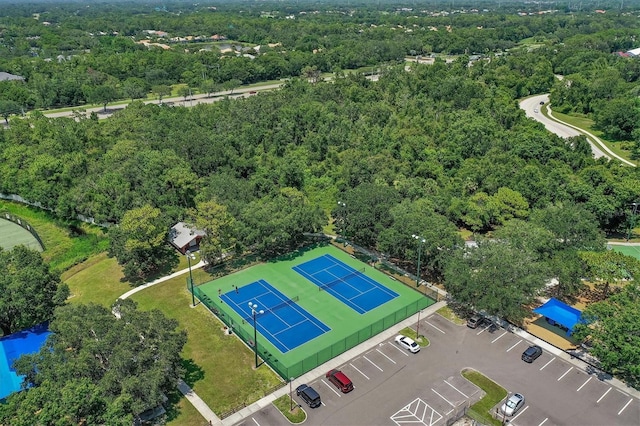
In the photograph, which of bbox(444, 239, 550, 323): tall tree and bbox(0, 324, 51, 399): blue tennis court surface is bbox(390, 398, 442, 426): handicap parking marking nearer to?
bbox(444, 239, 550, 323): tall tree

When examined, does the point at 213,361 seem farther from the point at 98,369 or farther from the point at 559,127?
the point at 559,127

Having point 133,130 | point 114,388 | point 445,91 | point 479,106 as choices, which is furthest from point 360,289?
point 445,91

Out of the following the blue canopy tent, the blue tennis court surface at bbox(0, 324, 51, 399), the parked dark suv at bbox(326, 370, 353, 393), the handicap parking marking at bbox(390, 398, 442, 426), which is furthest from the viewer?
the blue canopy tent

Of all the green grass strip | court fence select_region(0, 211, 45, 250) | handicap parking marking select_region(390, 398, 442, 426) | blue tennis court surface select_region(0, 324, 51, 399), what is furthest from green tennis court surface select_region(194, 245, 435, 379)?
court fence select_region(0, 211, 45, 250)

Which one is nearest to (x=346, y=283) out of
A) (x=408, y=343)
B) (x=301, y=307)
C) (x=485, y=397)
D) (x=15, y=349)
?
(x=301, y=307)

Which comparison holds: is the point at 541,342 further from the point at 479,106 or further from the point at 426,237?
the point at 479,106

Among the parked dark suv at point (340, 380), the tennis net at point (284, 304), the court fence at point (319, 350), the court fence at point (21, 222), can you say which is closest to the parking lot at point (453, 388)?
the parked dark suv at point (340, 380)

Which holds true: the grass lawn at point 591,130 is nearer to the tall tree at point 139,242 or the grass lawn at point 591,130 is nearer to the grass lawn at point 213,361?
the grass lawn at point 213,361
